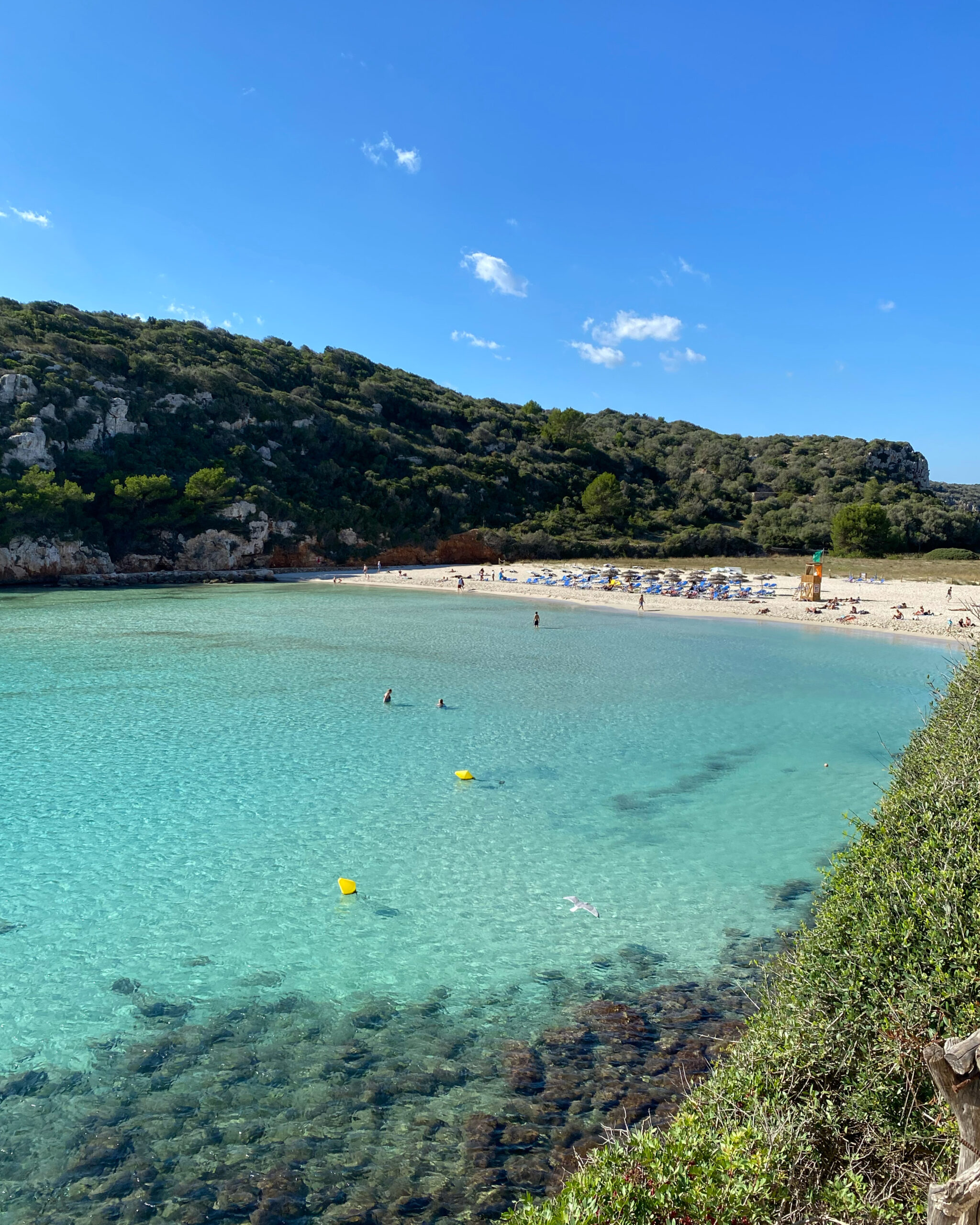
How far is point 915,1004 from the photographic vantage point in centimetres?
357

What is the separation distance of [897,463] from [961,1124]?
81997 millimetres

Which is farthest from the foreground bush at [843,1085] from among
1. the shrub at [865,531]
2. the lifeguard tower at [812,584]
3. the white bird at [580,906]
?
the shrub at [865,531]

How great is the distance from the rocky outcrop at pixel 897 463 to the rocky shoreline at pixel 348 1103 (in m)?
74.2

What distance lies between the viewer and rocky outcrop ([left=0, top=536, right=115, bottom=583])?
3962cm

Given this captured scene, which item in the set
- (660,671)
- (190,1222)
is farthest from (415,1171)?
(660,671)

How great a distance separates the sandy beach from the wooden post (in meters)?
25.4

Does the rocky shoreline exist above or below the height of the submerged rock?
above

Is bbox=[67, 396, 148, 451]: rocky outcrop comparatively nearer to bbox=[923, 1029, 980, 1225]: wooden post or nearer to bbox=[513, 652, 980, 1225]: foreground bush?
bbox=[513, 652, 980, 1225]: foreground bush

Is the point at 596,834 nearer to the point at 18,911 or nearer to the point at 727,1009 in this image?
the point at 727,1009

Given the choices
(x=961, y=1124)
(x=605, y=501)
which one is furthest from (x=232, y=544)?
(x=961, y=1124)

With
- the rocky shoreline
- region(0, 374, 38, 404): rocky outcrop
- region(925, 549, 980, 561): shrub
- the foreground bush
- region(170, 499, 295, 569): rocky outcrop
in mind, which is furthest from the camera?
region(925, 549, 980, 561): shrub

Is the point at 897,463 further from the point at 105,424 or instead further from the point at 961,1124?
the point at 961,1124

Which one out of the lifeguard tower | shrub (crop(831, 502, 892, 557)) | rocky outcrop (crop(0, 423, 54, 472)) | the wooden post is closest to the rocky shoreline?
the wooden post

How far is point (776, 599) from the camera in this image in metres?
37.9
